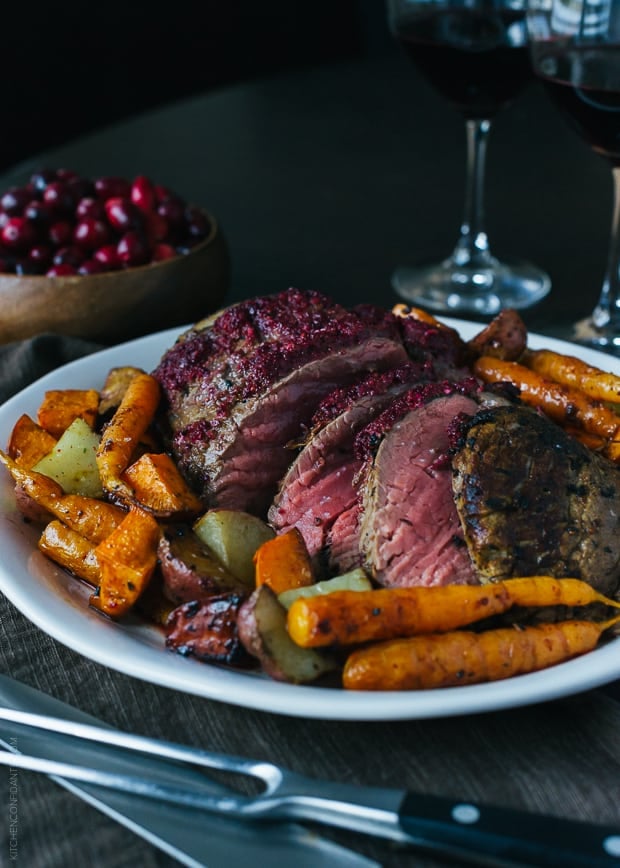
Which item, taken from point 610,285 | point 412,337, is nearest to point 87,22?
point 610,285

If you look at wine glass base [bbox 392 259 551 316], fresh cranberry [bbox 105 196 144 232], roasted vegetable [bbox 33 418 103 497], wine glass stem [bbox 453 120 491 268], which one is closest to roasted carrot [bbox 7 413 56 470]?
roasted vegetable [bbox 33 418 103 497]

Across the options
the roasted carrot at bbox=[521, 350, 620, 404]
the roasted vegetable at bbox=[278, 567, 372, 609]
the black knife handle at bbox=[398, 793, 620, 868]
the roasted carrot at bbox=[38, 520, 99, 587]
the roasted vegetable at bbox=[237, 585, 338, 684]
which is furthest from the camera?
the roasted carrot at bbox=[521, 350, 620, 404]

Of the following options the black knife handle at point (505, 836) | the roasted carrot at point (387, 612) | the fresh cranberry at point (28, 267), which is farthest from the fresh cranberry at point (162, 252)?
the black knife handle at point (505, 836)

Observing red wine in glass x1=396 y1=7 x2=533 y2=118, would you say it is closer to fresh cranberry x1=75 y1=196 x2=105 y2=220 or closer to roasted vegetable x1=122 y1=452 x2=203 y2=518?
fresh cranberry x1=75 y1=196 x2=105 y2=220

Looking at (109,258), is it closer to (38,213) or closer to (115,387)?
(38,213)

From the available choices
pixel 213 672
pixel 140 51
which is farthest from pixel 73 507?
pixel 140 51

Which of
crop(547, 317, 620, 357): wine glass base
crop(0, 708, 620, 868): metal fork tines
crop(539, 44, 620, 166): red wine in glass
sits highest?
crop(539, 44, 620, 166): red wine in glass
